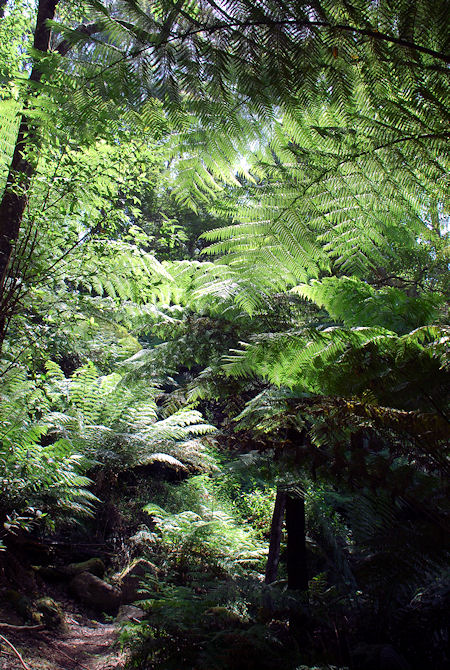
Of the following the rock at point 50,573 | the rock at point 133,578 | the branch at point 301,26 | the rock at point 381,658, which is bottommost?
the rock at point 381,658

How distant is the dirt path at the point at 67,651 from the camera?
2799mm

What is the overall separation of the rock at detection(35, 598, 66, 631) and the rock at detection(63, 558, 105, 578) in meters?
0.96

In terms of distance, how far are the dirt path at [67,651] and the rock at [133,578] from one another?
29.0 inches

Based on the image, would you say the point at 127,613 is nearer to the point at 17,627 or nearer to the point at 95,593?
the point at 95,593

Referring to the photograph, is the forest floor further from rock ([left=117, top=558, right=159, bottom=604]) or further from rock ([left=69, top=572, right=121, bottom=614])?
rock ([left=117, top=558, right=159, bottom=604])

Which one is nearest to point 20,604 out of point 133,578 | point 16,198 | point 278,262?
point 133,578

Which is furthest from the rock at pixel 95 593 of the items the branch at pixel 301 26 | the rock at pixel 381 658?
the branch at pixel 301 26

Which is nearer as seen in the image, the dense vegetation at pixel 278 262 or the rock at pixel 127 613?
the dense vegetation at pixel 278 262

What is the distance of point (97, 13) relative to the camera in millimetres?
1052

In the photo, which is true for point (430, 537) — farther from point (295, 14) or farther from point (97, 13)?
point (97, 13)

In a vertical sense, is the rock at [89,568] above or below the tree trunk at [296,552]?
above

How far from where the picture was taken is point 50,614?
146 inches

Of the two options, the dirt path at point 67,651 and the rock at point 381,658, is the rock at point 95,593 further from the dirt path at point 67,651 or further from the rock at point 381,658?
the rock at point 381,658

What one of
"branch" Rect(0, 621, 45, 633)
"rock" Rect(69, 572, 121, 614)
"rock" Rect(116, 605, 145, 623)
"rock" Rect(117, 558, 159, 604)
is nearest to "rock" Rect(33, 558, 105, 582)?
"rock" Rect(69, 572, 121, 614)
